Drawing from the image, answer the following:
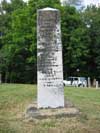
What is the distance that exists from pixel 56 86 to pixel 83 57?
44439 mm

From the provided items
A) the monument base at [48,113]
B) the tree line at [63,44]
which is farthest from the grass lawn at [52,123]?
the tree line at [63,44]

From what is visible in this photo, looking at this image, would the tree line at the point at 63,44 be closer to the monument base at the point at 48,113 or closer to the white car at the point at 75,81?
the white car at the point at 75,81

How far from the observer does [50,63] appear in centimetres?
1262

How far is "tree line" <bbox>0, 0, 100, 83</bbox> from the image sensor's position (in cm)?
5444

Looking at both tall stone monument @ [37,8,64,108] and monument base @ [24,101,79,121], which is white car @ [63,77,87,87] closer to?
tall stone monument @ [37,8,64,108]

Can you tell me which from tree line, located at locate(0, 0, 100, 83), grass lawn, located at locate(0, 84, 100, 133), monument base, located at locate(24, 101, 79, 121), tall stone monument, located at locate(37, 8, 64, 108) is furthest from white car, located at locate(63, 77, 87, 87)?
monument base, located at locate(24, 101, 79, 121)

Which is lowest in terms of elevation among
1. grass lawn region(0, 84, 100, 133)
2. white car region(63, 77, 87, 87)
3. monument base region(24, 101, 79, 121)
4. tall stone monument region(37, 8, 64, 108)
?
white car region(63, 77, 87, 87)

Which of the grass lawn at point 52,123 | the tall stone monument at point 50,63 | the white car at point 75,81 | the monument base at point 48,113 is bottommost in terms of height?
the white car at point 75,81

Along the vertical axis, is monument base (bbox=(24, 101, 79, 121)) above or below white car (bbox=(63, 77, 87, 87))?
above

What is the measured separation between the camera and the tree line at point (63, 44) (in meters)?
54.4

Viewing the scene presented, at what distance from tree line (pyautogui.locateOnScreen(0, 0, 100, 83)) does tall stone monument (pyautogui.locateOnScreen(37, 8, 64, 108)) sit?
3929cm

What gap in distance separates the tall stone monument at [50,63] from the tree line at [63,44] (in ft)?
129

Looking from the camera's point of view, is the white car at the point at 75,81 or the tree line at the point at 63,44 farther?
the tree line at the point at 63,44

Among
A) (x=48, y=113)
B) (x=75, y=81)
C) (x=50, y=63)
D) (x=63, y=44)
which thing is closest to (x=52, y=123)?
(x=48, y=113)
